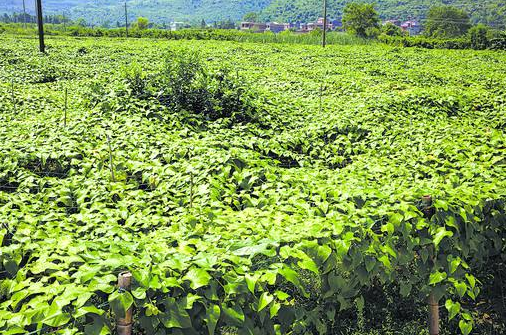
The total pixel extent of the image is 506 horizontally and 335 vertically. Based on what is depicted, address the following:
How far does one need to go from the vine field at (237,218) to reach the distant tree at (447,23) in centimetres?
8313

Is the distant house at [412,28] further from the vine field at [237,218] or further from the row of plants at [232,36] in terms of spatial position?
the vine field at [237,218]

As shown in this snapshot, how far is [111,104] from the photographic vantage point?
7508 millimetres

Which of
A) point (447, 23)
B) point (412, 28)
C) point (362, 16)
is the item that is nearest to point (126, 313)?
Result: point (362, 16)

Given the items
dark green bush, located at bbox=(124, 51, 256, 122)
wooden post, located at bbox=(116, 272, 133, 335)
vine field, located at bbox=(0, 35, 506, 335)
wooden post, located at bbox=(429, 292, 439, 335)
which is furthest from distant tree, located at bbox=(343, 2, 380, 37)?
wooden post, located at bbox=(116, 272, 133, 335)

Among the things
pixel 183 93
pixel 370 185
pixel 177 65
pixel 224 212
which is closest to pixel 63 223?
pixel 224 212

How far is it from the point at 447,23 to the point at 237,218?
318ft

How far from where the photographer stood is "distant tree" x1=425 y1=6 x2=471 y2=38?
8631cm

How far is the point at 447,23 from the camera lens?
89.4m

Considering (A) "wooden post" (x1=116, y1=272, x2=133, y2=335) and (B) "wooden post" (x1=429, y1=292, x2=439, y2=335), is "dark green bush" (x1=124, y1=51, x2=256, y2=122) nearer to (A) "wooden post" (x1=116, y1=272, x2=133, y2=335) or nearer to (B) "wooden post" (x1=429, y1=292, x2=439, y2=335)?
(B) "wooden post" (x1=429, y1=292, x2=439, y2=335)

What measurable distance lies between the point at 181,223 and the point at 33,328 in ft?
4.83

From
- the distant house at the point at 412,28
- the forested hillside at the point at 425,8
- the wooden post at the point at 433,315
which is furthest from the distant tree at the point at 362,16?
the wooden post at the point at 433,315

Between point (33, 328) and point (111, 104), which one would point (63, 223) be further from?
point (111, 104)

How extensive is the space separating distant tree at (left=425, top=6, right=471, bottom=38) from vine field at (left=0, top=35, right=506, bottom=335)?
83.1m

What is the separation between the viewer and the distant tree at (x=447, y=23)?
8631 cm
